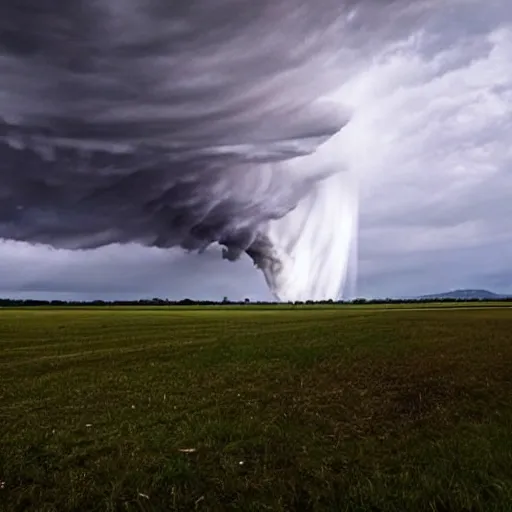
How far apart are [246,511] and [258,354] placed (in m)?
28.3

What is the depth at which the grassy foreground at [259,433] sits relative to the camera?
44.9 ft

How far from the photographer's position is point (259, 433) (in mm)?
19344

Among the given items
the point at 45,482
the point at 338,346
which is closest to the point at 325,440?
the point at 45,482

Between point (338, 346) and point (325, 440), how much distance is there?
91.5 feet

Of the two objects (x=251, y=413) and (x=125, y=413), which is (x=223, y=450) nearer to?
(x=251, y=413)

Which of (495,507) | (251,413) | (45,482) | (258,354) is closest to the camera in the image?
(495,507)

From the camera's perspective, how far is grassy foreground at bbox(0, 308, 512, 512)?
1367 cm

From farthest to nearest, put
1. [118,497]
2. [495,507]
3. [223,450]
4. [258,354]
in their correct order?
[258,354] < [223,450] < [118,497] < [495,507]

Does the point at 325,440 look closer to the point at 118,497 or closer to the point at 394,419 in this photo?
the point at 394,419

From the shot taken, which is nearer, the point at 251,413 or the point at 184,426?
the point at 184,426

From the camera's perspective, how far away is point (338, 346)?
46.0m

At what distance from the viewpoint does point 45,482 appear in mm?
14766

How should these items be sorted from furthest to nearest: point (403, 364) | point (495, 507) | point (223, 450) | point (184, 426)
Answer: point (403, 364) → point (184, 426) → point (223, 450) → point (495, 507)

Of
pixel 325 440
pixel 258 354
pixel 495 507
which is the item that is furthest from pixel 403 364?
pixel 495 507
